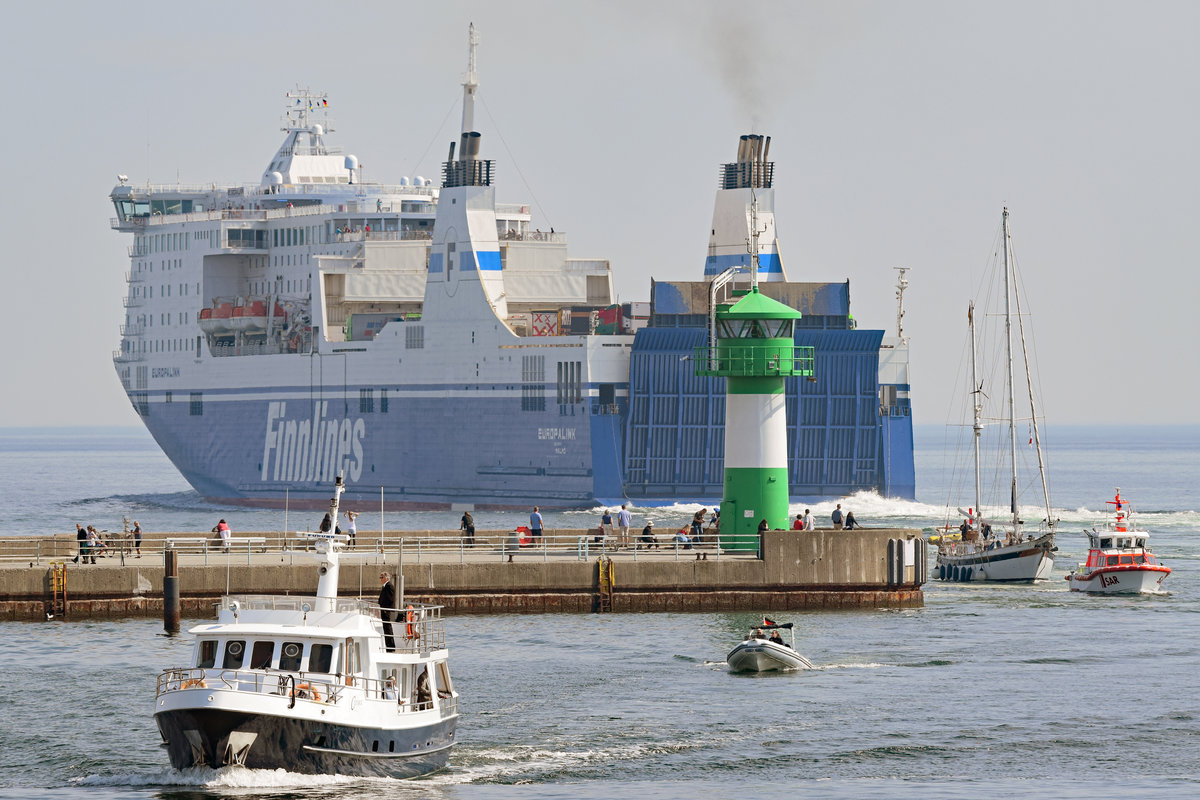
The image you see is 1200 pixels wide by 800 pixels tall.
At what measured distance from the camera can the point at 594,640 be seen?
134ft

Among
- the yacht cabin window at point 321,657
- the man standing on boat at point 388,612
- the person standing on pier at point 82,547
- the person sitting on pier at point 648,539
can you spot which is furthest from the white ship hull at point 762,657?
the person standing on pier at point 82,547

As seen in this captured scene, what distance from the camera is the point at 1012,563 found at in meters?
57.1

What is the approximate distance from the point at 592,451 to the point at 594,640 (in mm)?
40340

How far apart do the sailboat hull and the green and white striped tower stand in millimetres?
12999

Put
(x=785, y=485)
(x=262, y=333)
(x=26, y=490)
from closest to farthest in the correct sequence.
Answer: (x=785, y=485), (x=262, y=333), (x=26, y=490)

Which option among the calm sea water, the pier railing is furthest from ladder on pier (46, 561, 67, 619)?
the pier railing

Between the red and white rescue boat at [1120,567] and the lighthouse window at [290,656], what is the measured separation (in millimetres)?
30994

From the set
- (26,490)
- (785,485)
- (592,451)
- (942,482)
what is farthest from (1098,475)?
(785,485)

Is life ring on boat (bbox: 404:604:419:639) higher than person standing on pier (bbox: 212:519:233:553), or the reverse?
person standing on pier (bbox: 212:519:233:553)

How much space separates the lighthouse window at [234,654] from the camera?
26.5 metres

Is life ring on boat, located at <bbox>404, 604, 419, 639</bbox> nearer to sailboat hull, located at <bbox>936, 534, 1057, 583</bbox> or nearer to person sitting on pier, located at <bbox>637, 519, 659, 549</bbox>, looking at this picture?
person sitting on pier, located at <bbox>637, 519, 659, 549</bbox>

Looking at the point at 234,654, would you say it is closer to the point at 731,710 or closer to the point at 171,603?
the point at 731,710

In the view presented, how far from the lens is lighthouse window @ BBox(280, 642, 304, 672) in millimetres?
26594

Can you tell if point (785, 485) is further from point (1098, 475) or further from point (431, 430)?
point (1098, 475)
